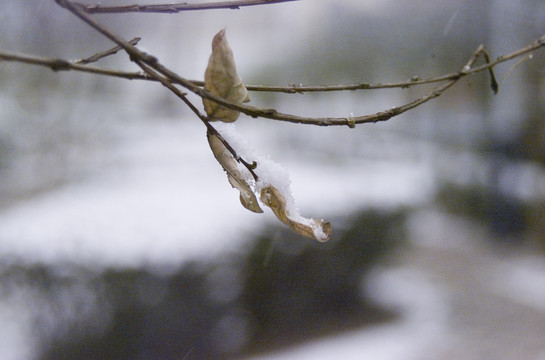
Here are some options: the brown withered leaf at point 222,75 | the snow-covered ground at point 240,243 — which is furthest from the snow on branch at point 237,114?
the snow-covered ground at point 240,243

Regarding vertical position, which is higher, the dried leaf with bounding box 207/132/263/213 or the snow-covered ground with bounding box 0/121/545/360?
the snow-covered ground with bounding box 0/121/545/360

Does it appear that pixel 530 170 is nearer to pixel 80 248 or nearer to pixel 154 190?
pixel 154 190

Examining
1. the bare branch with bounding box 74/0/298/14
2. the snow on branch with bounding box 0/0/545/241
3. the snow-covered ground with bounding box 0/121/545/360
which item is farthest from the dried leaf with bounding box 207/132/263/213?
the snow-covered ground with bounding box 0/121/545/360

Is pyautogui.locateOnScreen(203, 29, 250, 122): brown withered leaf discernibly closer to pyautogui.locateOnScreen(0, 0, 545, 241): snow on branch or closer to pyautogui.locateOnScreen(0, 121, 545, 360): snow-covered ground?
pyautogui.locateOnScreen(0, 0, 545, 241): snow on branch

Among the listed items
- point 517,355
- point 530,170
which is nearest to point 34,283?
point 517,355

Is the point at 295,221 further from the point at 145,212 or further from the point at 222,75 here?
the point at 145,212

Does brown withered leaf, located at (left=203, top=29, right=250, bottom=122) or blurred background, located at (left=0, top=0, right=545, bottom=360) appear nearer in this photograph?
brown withered leaf, located at (left=203, top=29, right=250, bottom=122)
